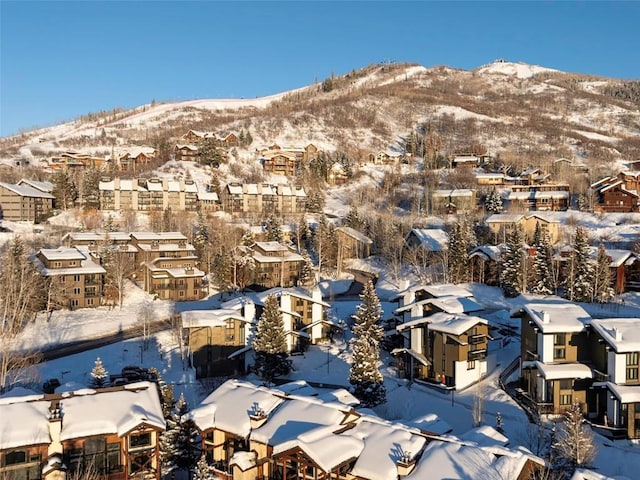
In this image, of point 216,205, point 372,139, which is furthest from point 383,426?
point 372,139

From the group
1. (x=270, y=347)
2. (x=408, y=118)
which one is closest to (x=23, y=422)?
(x=270, y=347)

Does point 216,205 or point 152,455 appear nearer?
point 152,455

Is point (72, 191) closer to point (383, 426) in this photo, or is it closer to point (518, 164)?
point (383, 426)

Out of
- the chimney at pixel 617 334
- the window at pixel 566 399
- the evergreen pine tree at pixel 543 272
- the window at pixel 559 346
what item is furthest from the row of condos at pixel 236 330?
the chimney at pixel 617 334

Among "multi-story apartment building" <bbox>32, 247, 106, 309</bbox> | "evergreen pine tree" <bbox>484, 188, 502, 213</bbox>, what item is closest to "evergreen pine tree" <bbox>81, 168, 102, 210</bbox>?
"multi-story apartment building" <bbox>32, 247, 106, 309</bbox>

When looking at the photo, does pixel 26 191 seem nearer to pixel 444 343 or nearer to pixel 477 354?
pixel 444 343

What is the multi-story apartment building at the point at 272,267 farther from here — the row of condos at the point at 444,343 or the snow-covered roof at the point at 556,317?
the snow-covered roof at the point at 556,317
